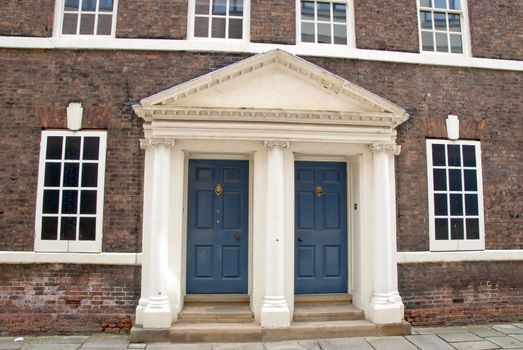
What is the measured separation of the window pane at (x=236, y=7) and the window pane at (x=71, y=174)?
12.1ft

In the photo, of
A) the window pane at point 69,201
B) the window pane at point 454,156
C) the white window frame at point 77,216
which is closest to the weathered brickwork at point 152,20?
the white window frame at point 77,216

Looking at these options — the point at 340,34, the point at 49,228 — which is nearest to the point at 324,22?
the point at 340,34

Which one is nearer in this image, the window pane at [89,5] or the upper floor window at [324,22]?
the window pane at [89,5]

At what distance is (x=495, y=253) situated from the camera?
6.86m

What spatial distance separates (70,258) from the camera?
616 cm

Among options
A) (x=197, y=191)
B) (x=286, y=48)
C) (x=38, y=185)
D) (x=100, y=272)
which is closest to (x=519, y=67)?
(x=286, y=48)

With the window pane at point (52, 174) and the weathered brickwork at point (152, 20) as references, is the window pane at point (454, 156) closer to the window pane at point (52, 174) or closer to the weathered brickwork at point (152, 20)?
the weathered brickwork at point (152, 20)

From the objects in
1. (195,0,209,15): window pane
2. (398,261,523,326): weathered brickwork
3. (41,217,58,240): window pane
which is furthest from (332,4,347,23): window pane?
(41,217,58,240): window pane

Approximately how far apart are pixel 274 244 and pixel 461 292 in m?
3.36

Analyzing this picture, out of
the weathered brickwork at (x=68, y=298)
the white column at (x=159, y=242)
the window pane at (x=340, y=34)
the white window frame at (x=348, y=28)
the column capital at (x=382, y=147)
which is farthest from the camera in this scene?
the window pane at (x=340, y=34)

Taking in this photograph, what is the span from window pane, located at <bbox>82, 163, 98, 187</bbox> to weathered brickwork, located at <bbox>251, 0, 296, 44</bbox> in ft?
11.1

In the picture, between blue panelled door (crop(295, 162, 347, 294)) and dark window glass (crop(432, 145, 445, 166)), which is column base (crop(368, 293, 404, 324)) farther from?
dark window glass (crop(432, 145, 445, 166))

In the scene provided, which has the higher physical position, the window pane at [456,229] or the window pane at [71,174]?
the window pane at [71,174]

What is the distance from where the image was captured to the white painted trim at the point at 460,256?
661cm
